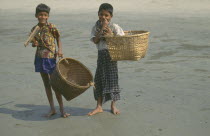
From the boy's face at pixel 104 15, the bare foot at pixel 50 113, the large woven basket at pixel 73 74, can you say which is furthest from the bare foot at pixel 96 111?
the boy's face at pixel 104 15

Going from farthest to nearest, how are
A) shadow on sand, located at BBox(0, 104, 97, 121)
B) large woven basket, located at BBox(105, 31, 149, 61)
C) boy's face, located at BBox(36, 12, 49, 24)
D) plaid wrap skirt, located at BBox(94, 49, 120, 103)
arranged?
shadow on sand, located at BBox(0, 104, 97, 121)
plaid wrap skirt, located at BBox(94, 49, 120, 103)
boy's face, located at BBox(36, 12, 49, 24)
large woven basket, located at BBox(105, 31, 149, 61)

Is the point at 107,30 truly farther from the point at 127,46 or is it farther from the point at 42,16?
the point at 42,16

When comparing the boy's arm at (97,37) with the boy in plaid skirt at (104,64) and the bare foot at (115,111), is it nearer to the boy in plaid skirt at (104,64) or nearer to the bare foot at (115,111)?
the boy in plaid skirt at (104,64)

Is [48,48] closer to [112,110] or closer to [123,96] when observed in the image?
[112,110]

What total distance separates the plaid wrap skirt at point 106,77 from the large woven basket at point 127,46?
0.27m

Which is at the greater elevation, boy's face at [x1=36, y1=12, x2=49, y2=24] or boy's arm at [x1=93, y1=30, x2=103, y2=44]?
boy's face at [x1=36, y1=12, x2=49, y2=24]

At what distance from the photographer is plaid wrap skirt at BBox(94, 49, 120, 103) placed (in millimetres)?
4418

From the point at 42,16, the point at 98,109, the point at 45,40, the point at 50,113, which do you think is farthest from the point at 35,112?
the point at 42,16

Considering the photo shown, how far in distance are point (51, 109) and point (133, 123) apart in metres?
1.02

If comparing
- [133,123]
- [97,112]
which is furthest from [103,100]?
[133,123]

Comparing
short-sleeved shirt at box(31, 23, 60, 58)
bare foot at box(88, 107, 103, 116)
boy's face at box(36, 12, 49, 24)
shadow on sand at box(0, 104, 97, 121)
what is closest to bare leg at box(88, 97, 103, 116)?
bare foot at box(88, 107, 103, 116)

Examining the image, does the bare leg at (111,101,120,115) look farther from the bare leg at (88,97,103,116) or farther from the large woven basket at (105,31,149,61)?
the large woven basket at (105,31,149,61)

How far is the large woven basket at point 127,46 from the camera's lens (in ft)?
13.2

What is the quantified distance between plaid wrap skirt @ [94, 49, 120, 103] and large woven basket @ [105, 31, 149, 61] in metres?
0.27
